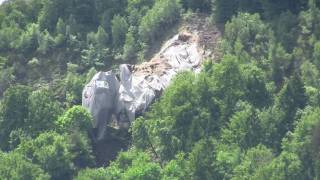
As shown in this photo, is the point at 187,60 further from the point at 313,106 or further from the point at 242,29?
the point at 313,106

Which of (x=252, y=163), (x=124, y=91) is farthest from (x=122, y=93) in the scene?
(x=252, y=163)

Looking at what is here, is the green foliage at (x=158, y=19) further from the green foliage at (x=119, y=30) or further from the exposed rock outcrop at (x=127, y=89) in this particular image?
the exposed rock outcrop at (x=127, y=89)

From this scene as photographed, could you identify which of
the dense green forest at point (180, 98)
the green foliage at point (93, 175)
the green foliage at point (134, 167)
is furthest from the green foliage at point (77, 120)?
the green foliage at point (93, 175)

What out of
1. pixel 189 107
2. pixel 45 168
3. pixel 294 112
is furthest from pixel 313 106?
pixel 45 168

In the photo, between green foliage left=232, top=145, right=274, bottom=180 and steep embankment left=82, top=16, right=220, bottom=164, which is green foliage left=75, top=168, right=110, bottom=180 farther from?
green foliage left=232, top=145, right=274, bottom=180

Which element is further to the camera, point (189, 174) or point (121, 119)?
point (121, 119)

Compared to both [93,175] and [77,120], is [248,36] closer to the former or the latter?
[77,120]
